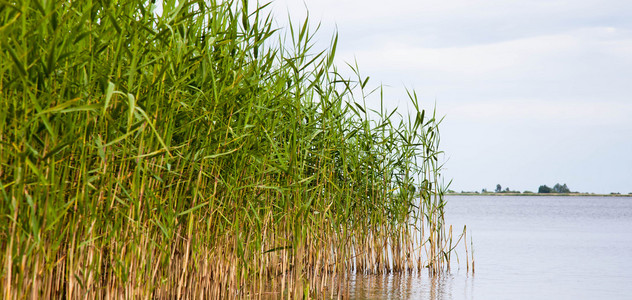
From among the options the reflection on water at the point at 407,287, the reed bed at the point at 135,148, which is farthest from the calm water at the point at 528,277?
the reed bed at the point at 135,148

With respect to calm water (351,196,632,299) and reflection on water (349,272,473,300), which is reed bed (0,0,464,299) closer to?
reflection on water (349,272,473,300)

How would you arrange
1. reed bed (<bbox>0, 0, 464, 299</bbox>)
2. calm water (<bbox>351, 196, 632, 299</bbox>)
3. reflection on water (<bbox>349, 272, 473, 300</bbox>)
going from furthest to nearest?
calm water (<bbox>351, 196, 632, 299</bbox>) → reflection on water (<bbox>349, 272, 473, 300</bbox>) → reed bed (<bbox>0, 0, 464, 299</bbox>)

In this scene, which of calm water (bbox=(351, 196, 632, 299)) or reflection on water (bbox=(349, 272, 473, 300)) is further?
calm water (bbox=(351, 196, 632, 299))

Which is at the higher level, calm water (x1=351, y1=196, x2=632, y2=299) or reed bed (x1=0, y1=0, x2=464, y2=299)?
reed bed (x1=0, y1=0, x2=464, y2=299)

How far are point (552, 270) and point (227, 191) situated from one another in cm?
745

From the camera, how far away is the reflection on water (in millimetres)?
6262

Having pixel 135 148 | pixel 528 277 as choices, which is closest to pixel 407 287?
pixel 528 277

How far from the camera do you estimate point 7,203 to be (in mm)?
2588

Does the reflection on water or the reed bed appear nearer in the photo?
the reed bed

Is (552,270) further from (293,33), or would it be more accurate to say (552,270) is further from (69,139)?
(69,139)

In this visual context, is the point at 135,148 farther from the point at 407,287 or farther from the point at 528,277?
the point at 528,277

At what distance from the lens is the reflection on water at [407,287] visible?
626 centimetres

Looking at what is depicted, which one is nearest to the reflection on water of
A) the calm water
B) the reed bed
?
the calm water

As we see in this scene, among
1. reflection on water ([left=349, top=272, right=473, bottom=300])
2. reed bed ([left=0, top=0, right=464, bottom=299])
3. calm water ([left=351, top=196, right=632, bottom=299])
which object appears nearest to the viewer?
reed bed ([left=0, top=0, right=464, bottom=299])
